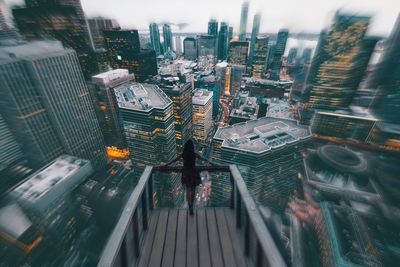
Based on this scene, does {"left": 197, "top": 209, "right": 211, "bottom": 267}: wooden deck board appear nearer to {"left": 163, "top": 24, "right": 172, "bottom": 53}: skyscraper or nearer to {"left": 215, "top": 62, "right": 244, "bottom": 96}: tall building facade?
{"left": 215, "top": 62, "right": 244, "bottom": 96}: tall building facade

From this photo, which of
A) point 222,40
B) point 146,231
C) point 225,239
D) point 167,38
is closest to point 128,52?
point 146,231

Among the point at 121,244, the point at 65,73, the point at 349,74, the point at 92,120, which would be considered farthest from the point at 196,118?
the point at 121,244

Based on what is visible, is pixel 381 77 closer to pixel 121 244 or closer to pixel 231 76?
pixel 121 244

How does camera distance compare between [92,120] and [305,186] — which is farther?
[92,120]

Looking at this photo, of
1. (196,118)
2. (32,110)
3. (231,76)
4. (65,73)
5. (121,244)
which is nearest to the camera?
(121,244)

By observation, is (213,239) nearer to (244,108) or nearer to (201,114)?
(201,114)

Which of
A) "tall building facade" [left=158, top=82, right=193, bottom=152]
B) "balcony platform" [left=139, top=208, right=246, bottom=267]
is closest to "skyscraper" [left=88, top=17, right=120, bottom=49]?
"tall building facade" [left=158, top=82, right=193, bottom=152]

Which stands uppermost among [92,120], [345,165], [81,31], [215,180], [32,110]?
[81,31]

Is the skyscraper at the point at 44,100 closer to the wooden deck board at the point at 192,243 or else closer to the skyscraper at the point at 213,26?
the wooden deck board at the point at 192,243

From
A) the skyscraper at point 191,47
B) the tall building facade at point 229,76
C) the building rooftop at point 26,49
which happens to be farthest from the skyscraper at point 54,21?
the skyscraper at point 191,47
